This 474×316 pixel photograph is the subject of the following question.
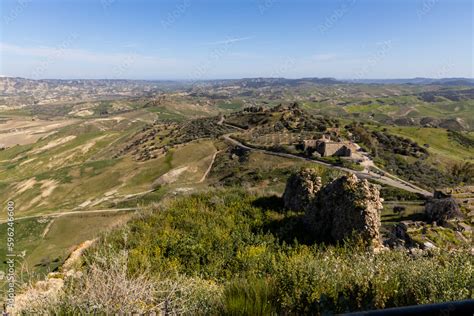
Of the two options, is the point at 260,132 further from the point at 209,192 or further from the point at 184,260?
the point at 184,260

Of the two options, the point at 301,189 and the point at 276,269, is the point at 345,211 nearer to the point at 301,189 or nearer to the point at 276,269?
the point at 301,189

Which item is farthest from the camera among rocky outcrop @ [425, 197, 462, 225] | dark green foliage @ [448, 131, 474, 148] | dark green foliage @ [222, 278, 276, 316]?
dark green foliage @ [448, 131, 474, 148]

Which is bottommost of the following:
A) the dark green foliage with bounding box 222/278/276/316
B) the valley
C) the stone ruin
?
the valley

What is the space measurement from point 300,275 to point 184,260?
5834 millimetres

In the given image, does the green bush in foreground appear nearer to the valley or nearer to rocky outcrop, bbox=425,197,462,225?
the valley

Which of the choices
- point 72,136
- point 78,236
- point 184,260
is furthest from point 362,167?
point 72,136

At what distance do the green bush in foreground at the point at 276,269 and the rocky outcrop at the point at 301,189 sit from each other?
0.94 meters

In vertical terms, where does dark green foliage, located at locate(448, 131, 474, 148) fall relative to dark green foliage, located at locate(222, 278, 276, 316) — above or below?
below

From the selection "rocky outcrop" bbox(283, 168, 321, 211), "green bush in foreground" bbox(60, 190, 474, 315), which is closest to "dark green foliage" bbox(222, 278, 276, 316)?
"green bush in foreground" bbox(60, 190, 474, 315)

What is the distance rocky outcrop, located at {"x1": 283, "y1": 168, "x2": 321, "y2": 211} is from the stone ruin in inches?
12.2

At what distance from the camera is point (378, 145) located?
76.3m

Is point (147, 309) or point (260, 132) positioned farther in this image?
point (260, 132)

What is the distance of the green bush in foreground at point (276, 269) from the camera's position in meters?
4.17

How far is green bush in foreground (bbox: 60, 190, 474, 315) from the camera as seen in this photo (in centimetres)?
417
